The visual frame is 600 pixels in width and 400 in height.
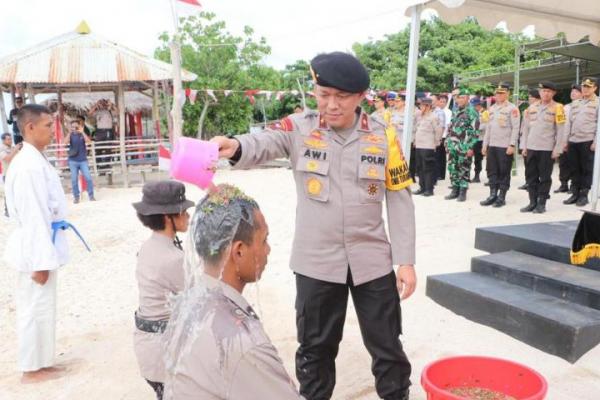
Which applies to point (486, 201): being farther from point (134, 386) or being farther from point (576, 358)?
point (134, 386)

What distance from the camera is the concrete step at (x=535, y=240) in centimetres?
459

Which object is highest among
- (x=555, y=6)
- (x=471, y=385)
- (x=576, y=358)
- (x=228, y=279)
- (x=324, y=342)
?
(x=555, y=6)

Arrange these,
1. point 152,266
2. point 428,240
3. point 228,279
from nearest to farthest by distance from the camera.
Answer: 1. point 228,279
2. point 152,266
3. point 428,240

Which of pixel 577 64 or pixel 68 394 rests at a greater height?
pixel 577 64

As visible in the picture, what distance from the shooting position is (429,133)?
10.1 metres

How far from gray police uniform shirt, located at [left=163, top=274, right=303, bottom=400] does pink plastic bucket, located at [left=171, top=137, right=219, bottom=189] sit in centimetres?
46

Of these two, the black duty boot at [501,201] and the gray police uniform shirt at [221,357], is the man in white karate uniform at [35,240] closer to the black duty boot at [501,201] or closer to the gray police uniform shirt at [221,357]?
the gray police uniform shirt at [221,357]

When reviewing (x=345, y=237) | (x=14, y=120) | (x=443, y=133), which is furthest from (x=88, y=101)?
(x=345, y=237)

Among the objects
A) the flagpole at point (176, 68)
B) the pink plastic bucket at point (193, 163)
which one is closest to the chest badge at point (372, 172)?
the pink plastic bucket at point (193, 163)

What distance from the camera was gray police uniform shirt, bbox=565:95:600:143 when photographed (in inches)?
320

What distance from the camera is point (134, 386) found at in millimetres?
3506

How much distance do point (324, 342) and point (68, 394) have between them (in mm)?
1911

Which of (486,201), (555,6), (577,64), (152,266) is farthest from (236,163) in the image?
(577,64)

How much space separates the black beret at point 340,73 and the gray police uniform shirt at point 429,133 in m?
8.09
